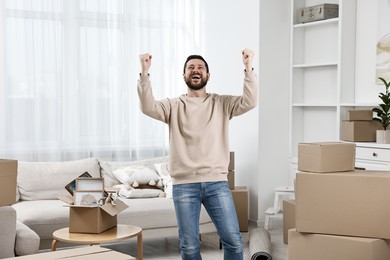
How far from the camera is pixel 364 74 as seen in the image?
607 cm

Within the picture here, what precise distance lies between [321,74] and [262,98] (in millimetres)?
616

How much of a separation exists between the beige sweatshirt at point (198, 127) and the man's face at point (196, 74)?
7 centimetres

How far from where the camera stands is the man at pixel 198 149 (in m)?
3.58

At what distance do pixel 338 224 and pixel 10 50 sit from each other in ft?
11.9

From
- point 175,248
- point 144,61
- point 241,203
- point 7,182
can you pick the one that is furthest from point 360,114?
point 7,182

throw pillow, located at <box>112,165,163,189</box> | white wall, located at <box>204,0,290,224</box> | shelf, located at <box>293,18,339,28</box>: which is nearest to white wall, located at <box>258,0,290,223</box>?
white wall, located at <box>204,0,290,224</box>

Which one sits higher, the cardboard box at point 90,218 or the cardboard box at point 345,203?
the cardboard box at point 345,203

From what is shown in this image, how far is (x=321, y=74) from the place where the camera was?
651cm

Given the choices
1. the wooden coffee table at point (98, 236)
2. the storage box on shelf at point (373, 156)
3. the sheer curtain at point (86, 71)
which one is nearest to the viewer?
the wooden coffee table at point (98, 236)

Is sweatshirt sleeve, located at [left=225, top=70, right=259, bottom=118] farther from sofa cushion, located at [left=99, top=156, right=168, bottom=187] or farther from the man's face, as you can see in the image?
sofa cushion, located at [left=99, top=156, right=168, bottom=187]

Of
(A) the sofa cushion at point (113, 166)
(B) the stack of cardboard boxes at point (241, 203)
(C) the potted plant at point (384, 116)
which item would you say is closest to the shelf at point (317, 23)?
(C) the potted plant at point (384, 116)

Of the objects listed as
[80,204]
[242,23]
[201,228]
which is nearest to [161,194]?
[201,228]

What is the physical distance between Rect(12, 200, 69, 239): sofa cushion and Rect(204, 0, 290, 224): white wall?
2.15 metres

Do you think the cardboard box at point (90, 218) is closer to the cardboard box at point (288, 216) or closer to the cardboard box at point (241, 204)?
the cardboard box at point (288, 216)
